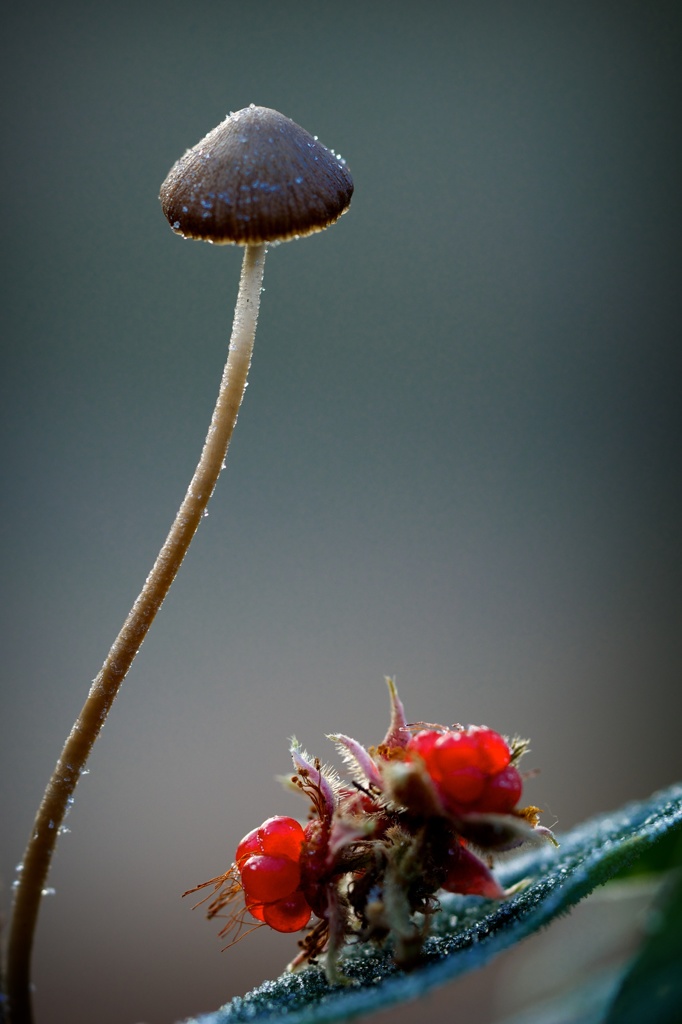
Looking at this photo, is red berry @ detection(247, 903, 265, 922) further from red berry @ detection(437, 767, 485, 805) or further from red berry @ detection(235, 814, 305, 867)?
red berry @ detection(437, 767, 485, 805)

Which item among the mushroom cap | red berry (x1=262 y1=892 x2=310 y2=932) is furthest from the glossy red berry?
the mushroom cap

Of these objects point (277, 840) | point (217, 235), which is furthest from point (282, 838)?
point (217, 235)

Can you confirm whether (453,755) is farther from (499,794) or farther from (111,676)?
(111,676)

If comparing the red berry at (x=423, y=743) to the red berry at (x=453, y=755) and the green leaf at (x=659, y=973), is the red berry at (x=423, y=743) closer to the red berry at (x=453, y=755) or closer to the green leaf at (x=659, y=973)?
the red berry at (x=453, y=755)

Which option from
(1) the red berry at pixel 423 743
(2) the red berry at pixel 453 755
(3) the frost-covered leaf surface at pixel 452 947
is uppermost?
(1) the red berry at pixel 423 743

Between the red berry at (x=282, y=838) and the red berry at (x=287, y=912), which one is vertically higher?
the red berry at (x=282, y=838)

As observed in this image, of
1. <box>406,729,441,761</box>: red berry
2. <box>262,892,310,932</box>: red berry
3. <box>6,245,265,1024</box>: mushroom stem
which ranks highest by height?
<box>6,245,265,1024</box>: mushroom stem

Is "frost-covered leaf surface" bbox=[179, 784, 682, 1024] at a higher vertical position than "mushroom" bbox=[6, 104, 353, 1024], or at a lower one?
lower

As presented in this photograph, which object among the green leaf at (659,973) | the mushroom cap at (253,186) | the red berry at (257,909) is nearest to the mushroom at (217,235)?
the mushroom cap at (253,186)
